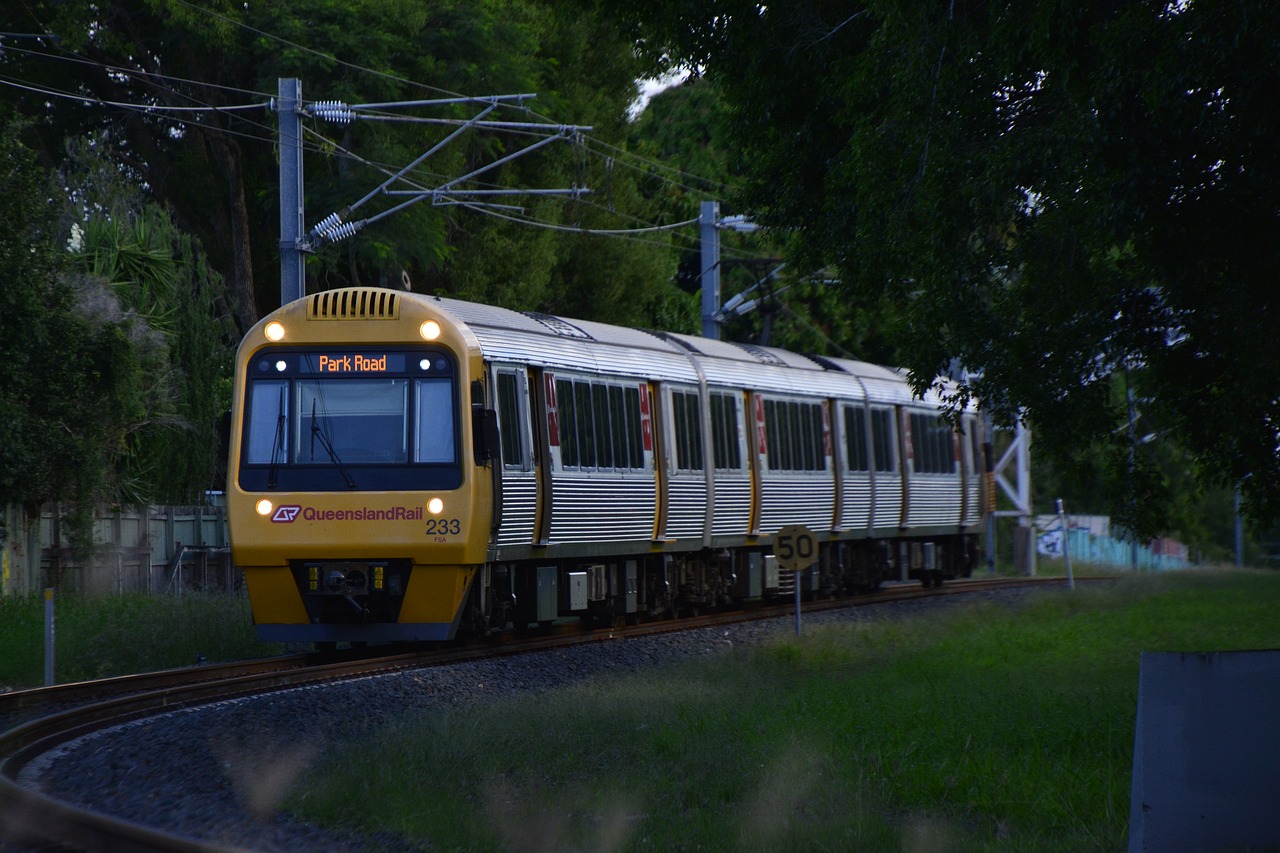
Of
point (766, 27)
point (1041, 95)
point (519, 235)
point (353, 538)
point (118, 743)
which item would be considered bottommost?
point (118, 743)

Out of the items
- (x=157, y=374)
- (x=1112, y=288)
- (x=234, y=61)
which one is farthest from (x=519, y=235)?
(x=1112, y=288)

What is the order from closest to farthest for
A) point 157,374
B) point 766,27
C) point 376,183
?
1. point 766,27
2. point 157,374
3. point 376,183

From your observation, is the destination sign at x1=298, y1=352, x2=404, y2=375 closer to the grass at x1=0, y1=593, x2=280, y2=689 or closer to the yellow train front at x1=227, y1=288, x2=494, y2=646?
the yellow train front at x1=227, y1=288, x2=494, y2=646

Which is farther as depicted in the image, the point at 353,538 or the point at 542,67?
the point at 542,67

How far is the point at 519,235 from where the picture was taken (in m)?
37.7

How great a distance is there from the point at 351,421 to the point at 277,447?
28.2 inches

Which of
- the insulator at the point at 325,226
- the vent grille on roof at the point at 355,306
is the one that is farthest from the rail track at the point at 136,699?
Result: the insulator at the point at 325,226

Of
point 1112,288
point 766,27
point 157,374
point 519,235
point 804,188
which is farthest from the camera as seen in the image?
point 519,235

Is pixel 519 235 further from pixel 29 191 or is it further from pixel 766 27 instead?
pixel 766 27

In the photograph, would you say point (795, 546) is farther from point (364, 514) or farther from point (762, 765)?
point (762, 765)

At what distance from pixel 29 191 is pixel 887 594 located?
15.2m

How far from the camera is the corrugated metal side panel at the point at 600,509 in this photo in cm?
1845

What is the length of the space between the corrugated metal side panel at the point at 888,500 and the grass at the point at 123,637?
36.7 ft

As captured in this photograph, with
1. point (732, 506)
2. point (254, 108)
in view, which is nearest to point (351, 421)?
point (732, 506)
